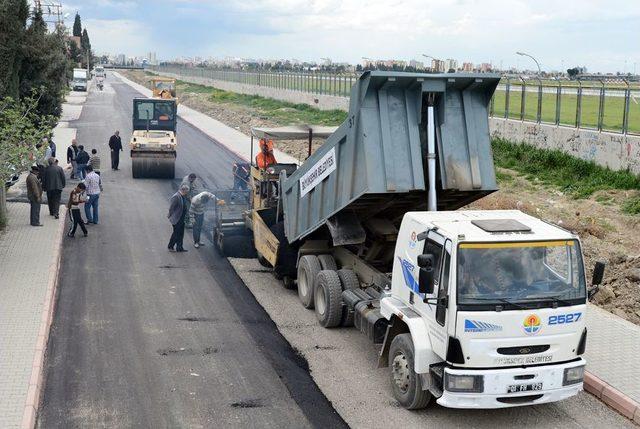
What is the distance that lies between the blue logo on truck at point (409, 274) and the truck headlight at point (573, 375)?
1.89 m

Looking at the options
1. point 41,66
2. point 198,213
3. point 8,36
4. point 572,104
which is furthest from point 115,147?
point 572,104

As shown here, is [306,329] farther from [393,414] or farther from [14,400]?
[14,400]

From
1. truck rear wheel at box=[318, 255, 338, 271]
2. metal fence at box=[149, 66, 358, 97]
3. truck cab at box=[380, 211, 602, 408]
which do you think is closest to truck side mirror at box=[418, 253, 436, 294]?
truck cab at box=[380, 211, 602, 408]

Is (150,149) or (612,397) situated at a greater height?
(150,149)

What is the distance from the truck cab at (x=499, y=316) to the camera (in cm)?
794

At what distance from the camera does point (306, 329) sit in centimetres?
1163

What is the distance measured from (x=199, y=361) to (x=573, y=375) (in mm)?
4880

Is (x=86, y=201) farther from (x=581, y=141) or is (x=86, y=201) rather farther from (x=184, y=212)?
(x=581, y=141)

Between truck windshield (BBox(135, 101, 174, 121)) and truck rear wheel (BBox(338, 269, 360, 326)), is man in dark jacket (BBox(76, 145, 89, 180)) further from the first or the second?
truck rear wheel (BBox(338, 269, 360, 326))

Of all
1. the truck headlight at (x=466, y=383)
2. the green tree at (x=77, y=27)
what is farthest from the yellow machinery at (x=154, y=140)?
the green tree at (x=77, y=27)

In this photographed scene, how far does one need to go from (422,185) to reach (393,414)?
307 centimetres

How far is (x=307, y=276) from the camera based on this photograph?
12477 millimetres

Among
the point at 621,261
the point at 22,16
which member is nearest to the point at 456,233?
the point at 621,261

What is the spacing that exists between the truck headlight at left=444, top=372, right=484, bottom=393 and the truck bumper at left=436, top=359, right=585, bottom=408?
0.03 meters
